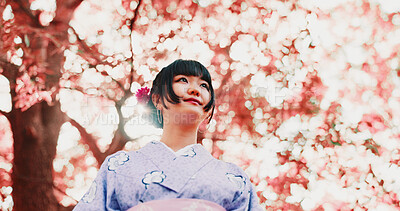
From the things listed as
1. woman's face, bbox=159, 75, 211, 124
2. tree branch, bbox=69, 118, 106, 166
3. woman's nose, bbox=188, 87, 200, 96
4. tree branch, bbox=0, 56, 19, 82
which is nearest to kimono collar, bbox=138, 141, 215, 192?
woman's face, bbox=159, 75, 211, 124

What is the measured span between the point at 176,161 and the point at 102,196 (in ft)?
1.31

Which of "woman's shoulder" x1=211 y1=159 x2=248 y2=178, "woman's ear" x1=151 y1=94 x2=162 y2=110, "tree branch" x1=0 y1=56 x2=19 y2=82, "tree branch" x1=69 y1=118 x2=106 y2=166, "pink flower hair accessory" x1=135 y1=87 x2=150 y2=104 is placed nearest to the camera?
"woman's shoulder" x1=211 y1=159 x2=248 y2=178

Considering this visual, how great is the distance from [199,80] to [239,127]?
231cm

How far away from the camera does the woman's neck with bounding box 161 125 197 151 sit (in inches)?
72.7

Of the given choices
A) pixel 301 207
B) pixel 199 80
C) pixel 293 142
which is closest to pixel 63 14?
pixel 199 80

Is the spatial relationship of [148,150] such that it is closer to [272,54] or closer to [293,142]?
[293,142]

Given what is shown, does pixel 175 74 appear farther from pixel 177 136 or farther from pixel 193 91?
pixel 177 136

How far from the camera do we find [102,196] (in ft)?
5.36

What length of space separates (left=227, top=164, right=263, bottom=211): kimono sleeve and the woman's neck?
31 cm

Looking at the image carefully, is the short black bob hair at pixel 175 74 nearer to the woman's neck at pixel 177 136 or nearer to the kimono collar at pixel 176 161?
the woman's neck at pixel 177 136

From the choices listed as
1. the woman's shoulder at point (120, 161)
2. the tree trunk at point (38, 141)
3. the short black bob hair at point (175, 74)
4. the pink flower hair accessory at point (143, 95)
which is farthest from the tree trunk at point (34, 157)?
the short black bob hair at point (175, 74)

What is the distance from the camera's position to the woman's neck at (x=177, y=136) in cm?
185

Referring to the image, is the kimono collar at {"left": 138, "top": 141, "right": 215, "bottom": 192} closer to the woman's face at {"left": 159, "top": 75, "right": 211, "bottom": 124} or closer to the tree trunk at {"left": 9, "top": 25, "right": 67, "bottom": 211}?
the woman's face at {"left": 159, "top": 75, "right": 211, "bottom": 124}

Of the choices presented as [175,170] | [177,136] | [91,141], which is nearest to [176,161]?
[175,170]
